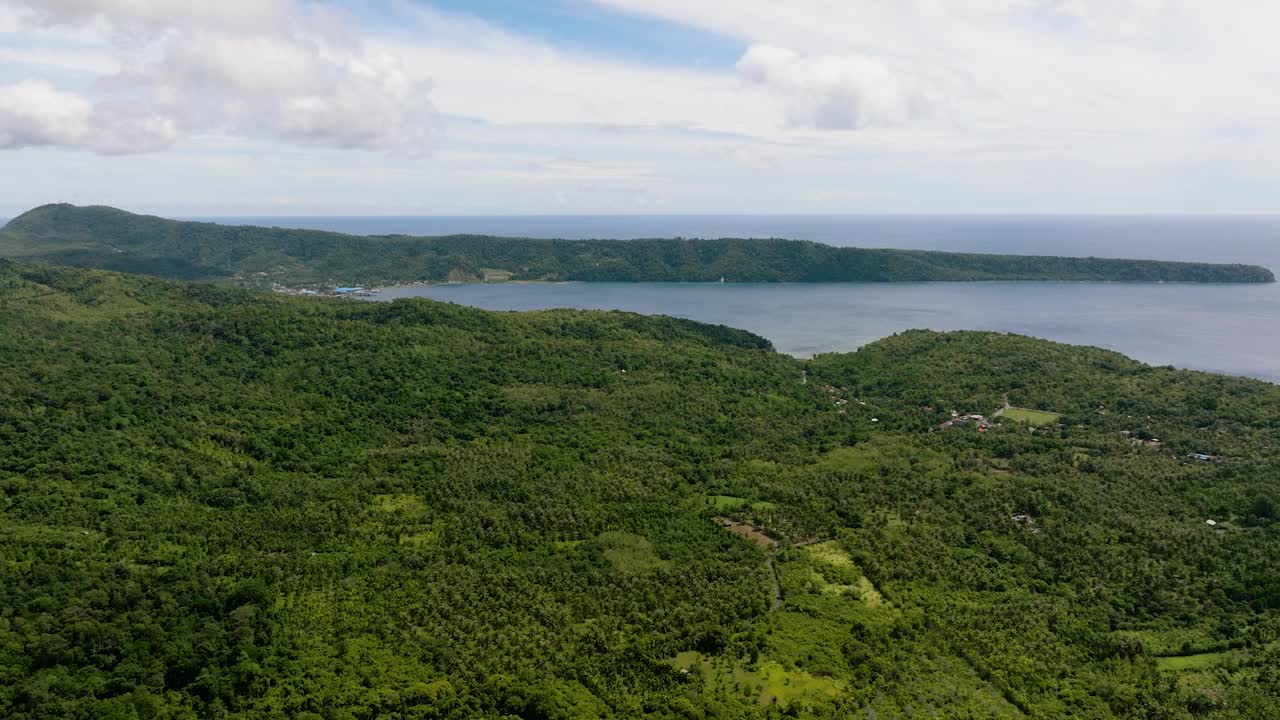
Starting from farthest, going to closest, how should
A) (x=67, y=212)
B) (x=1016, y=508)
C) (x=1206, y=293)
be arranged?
(x=67, y=212), (x=1206, y=293), (x=1016, y=508)

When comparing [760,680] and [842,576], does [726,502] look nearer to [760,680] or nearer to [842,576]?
[842,576]

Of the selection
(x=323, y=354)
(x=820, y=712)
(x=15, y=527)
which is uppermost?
(x=323, y=354)

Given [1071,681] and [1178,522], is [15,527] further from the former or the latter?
[1178,522]

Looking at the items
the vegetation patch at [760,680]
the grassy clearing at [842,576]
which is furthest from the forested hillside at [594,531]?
the grassy clearing at [842,576]

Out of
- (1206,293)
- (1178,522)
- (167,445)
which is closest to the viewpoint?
(1178,522)

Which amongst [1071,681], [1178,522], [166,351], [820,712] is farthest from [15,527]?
[1178,522]

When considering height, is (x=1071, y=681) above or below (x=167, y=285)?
below
